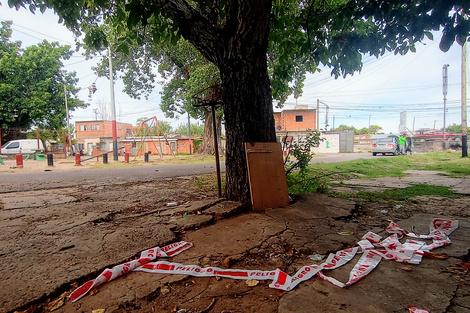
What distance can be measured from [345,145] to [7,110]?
121 feet

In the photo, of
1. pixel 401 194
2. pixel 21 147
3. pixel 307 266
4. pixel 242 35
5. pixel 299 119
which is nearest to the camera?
pixel 307 266

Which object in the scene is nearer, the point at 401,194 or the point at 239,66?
the point at 239,66

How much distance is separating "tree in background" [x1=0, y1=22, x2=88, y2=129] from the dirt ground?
24308mm

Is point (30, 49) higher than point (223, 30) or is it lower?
higher

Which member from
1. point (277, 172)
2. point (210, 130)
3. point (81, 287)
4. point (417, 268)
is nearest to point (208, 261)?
point (81, 287)

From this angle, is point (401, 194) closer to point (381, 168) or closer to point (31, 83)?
point (381, 168)

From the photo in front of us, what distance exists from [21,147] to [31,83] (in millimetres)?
6153

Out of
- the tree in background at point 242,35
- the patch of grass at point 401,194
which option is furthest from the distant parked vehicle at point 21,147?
the patch of grass at point 401,194

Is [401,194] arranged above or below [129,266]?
below

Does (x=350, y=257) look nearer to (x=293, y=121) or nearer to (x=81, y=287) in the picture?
(x=81, y=287)

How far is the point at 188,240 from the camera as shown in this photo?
2.35 m

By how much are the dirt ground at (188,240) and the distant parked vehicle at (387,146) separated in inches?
672

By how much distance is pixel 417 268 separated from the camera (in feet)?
5.85

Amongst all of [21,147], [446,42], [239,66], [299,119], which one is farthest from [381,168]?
[21,147]
